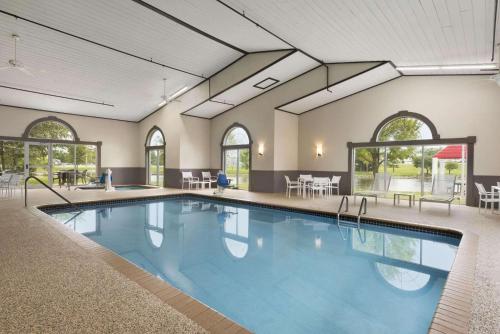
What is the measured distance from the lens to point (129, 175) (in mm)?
14227

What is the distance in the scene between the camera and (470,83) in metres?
7.86

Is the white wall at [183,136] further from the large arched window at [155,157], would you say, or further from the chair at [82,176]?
the chair at [82,176]

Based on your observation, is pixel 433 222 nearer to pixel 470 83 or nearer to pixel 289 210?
pixel 289 210

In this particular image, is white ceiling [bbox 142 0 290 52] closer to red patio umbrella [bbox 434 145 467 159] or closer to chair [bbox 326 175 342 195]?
chair [bbox 326 175 342 195]

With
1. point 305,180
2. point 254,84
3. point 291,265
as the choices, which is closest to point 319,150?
point 305,180

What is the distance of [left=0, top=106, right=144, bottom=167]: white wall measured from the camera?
1095 cm

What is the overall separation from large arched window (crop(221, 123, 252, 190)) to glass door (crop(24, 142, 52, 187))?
7029 mm

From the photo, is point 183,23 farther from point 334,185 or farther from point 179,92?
point 334,185

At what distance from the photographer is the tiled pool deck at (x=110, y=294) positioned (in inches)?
81.0

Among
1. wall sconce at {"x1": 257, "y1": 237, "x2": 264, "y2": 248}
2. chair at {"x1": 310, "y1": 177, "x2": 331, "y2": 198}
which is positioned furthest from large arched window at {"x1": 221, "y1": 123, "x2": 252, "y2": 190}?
wall sconce at {"x1": 257, "y1": 237, "x2": 264, "y2": 248}

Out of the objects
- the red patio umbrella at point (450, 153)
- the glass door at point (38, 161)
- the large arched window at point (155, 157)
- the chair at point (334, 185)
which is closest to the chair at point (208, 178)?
the large arched window at point (155, 157)

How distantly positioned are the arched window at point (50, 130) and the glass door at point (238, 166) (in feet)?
21.2

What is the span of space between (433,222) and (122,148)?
41.9 feet

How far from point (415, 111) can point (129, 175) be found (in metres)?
12.2
